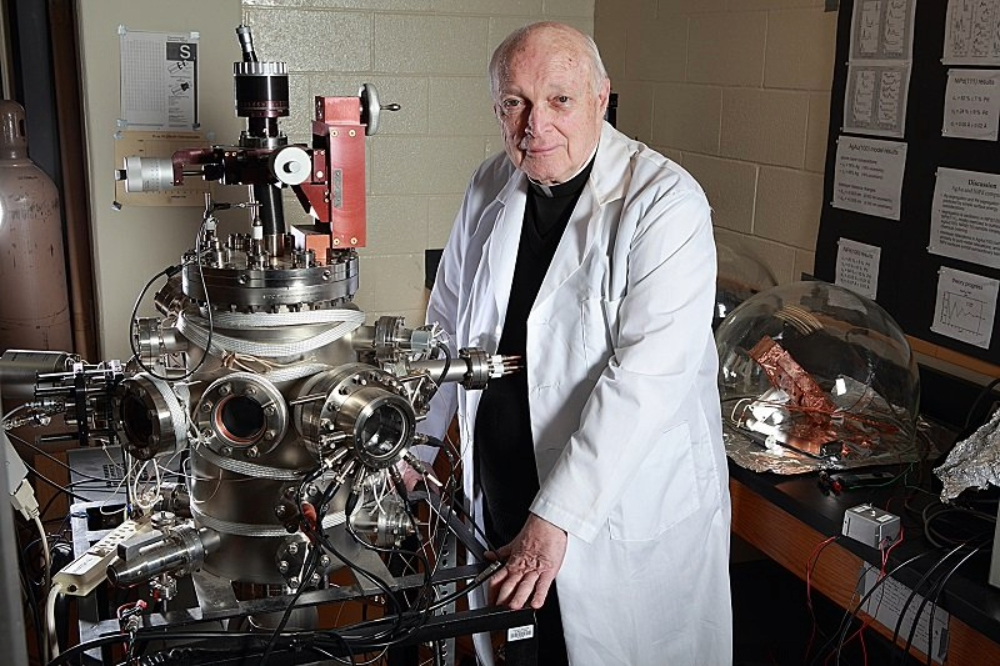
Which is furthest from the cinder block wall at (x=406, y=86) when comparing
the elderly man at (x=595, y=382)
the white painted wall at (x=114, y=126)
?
the elderly man at (x=595, y=382)

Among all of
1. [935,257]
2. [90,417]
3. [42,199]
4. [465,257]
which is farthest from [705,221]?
[42,199]

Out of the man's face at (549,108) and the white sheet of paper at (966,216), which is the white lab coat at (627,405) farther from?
the white sheet of paper at (966,216)

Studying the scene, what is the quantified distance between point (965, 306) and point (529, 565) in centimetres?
115

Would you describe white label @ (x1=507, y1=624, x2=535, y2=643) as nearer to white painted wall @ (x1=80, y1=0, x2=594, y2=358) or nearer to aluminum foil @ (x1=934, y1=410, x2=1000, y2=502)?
aluminum foil @ (x1=934, y1=410, x2=1000, y2=502)

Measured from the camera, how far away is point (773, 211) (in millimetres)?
2562

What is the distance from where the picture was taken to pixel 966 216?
1990 mm

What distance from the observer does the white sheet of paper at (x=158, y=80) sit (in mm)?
2664

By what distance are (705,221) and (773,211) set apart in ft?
3.47

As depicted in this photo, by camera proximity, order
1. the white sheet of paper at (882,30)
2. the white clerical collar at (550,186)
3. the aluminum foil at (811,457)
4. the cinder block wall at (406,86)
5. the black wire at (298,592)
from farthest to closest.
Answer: the cinder block wall at (406,86) < the white sheet of paper at (882,30) < the aluminum foil at (811,457) < the white clerical collar at (550,186) < the black wire at (298,592)

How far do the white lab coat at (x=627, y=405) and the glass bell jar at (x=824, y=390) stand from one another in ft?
0.81

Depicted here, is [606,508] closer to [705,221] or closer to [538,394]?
[538,394]

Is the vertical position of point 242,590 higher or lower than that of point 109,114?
lower

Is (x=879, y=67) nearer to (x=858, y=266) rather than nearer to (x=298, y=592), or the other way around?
(x=858, y=266)

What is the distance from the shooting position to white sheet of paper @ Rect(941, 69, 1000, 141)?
6.24ft
